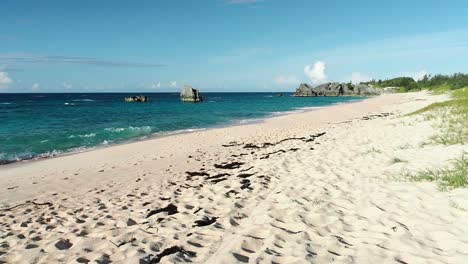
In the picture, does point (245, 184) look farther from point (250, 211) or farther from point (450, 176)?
point (450, 176)

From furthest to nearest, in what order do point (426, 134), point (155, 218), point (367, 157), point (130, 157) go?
1. point (130, 157)
2. point (426, 134)
3. point (367, 157)
4. point (155, 218)

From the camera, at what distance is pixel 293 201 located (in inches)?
306

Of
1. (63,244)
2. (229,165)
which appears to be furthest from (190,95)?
(63,244)

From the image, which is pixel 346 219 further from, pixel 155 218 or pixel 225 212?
pixel 155 218

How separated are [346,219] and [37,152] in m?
20.4

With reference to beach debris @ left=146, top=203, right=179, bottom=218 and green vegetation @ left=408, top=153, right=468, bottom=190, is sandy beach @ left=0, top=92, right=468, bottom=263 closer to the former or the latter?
beach debris @ left=146, top=203, right=179, bottom=218

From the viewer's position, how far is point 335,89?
6230 inches

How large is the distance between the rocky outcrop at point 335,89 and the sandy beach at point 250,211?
148 meters

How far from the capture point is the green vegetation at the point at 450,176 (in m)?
7.54

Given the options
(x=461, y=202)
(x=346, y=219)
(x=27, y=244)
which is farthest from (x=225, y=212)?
(x=461, y=202)

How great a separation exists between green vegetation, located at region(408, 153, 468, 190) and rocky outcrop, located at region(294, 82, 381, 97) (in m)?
151

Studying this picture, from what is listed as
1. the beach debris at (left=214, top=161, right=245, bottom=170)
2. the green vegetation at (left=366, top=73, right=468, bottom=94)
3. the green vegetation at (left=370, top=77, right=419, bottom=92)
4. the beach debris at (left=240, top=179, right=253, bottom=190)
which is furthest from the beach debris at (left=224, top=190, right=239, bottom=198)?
the green vegetation at (left=370, top=77, right=419, bottom=92)

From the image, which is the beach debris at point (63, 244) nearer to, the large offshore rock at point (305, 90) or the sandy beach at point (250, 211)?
Result: the sandy beach at point (250, 211)

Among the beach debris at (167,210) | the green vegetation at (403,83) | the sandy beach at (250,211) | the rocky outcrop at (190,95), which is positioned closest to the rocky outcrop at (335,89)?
the green vegetation at (403,83)
